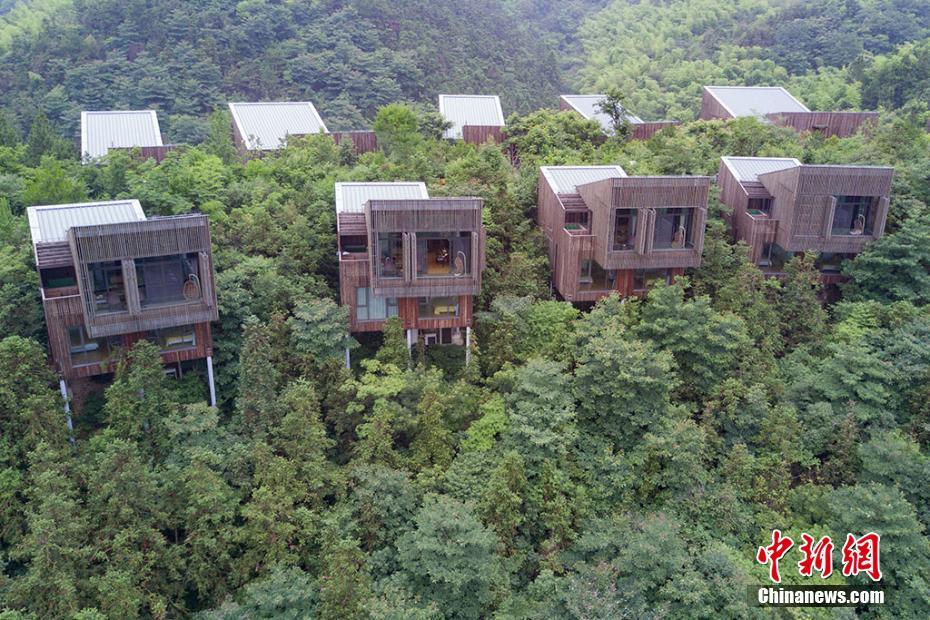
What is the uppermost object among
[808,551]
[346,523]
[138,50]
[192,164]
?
[138,50]

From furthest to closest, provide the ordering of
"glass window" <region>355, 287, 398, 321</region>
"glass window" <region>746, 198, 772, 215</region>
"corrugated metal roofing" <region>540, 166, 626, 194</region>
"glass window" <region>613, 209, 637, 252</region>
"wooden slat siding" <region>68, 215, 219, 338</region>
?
"glass window" <region>746, 198, 772, 215</region> < "corrugated metal roofing" <region>540, 166, 626, 194</region> < "glass window" <region>613, 209, 637, 252</region> < "glass window" <region>355, 287, 398, 321</region> < "wooden slat siding" <region>68, 215, 219, 338</region>

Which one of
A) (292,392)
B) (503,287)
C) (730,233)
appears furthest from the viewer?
A: (730,233)

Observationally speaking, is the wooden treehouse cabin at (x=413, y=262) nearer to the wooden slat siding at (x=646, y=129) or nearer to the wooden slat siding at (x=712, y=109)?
the wooden slat siding at (x=646, y=129)

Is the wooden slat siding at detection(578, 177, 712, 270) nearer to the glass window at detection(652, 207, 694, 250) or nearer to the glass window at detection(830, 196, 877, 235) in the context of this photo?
the glass window at detection(652, 207, 694, 250)

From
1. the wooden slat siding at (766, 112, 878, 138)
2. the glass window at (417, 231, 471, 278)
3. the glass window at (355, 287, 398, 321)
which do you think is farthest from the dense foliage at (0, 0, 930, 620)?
the wooden slat siding at (766, 112, 878, 138)

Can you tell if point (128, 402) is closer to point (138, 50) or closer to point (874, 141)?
point (874, 141)

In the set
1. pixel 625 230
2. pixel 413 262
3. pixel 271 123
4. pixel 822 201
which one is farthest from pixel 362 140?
pixel 822 201

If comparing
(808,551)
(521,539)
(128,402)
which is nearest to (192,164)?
(128,402)

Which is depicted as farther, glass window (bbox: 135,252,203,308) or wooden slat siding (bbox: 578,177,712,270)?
wooden slat siding (bbox: 578,177,712,270)
